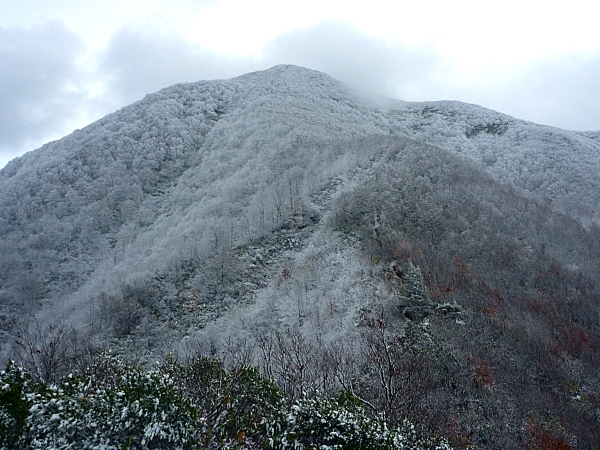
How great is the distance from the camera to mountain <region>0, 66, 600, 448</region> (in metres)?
14.7

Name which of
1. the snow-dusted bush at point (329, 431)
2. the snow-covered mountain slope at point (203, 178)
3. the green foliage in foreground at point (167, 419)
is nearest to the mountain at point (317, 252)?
the snow-covered mountain slope at point (203, 178)

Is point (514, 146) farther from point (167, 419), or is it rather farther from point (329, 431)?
point (167, 419)

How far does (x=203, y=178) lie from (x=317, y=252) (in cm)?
2233

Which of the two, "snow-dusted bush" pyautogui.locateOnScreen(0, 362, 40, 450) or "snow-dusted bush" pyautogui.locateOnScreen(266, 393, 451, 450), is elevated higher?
"snow-dusted bush" pyautogui.locateOnScreen(0, 362, 40, 450)

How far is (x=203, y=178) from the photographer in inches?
1658

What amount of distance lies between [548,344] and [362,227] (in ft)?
35.5

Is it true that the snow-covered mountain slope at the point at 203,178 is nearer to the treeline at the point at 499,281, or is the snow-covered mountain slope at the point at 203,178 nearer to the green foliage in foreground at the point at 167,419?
the treeline at the point at 499,281

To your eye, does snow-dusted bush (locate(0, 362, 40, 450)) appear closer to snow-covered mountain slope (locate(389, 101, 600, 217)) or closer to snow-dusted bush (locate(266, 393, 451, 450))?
snow-dusted bush (locate(266, 393, 451, 450))

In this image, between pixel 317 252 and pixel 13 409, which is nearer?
pixel 13 409

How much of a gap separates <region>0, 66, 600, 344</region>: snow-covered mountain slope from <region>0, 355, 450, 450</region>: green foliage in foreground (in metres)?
13.6

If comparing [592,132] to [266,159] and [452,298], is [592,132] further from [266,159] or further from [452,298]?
[452,298]

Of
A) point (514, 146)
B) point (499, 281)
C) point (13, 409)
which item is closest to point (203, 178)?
point (499, 281)

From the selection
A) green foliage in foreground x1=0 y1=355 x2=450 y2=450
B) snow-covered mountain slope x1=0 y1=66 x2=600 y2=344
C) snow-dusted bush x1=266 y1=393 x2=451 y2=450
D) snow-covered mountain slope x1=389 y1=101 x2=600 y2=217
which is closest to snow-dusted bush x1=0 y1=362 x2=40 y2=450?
green foliage in foreground x1=0 y1=355 x2=450 y2=450

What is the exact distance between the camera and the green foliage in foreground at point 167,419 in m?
5.54
